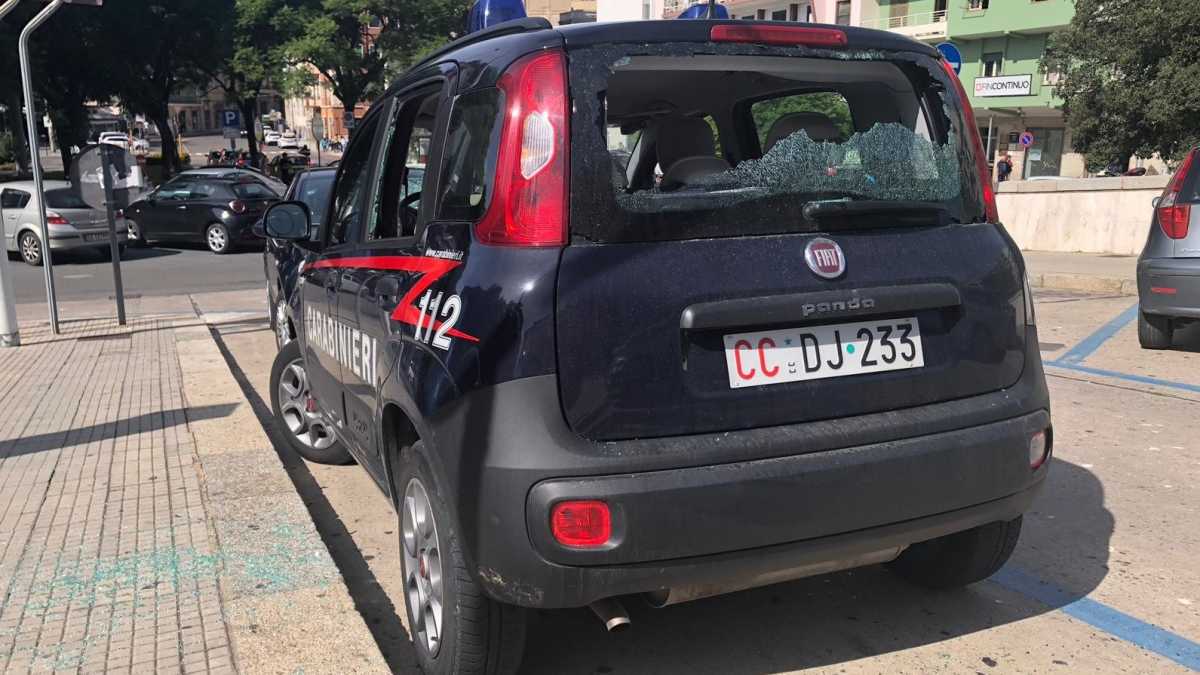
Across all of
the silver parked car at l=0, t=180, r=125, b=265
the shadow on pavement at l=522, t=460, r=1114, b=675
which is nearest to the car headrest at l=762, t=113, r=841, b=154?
the shadow on pavement at l=522, t=460, r=1114, b=675

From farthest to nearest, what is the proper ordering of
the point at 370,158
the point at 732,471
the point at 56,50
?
the point at 56,50 → the point at 370,158 → the point at 732,471

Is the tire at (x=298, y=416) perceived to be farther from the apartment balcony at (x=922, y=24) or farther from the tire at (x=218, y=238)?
the apartment balcony at (x=922, y=24)

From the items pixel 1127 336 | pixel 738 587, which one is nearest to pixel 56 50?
pixel 1127 336

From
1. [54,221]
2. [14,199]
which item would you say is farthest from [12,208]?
[54,221]

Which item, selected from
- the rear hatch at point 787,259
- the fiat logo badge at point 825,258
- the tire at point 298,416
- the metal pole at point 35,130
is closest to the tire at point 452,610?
the rear hatch at point 787,259

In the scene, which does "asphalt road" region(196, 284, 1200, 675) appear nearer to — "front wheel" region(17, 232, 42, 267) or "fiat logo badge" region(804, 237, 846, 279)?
"fiat logo badge" region(804, 237, 846, 279)

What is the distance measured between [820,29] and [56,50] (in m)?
35.3

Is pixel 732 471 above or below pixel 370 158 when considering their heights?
below

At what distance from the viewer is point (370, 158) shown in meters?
3.65

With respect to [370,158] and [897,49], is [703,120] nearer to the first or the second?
[897,49]

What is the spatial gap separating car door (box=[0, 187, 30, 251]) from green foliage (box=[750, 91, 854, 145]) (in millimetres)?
17018

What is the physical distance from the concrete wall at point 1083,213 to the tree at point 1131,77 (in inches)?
470

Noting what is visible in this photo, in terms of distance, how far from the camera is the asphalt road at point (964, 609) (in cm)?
300

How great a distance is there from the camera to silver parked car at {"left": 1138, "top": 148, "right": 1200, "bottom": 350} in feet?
22.0
